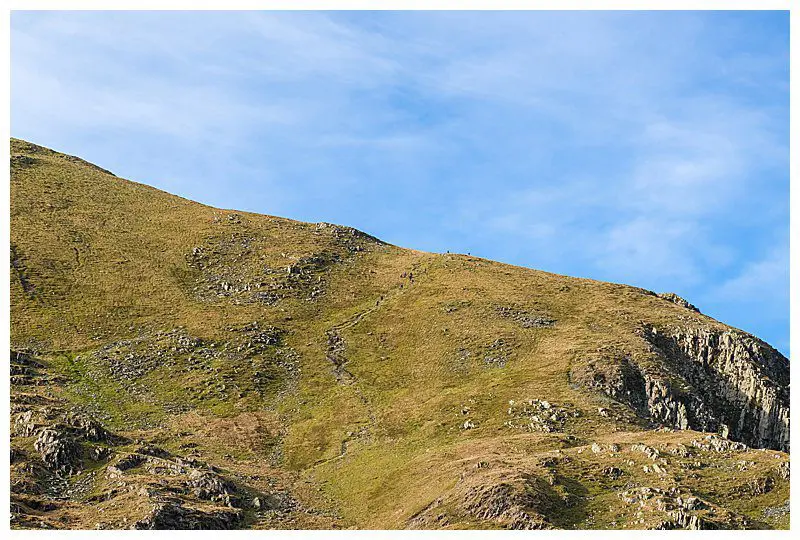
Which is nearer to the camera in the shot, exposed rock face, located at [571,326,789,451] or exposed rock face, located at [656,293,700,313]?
exposed rock face, located at [571,326,789,451]

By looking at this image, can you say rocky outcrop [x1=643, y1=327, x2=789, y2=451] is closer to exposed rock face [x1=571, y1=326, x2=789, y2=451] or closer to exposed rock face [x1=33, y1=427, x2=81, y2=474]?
exposed rock face [x1=571, y1=326, x2=789, y2=451]

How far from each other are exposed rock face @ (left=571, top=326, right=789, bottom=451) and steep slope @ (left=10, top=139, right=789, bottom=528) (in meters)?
0.28

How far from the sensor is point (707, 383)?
10662 centimetres

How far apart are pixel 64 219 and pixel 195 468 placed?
282 feet

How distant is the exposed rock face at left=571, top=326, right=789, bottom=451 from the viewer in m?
94.1

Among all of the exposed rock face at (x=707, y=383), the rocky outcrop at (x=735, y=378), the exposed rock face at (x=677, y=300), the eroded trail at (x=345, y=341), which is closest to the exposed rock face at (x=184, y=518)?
the eroded trail at (x=345, y=341)

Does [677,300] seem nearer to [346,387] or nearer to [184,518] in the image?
[346,387]

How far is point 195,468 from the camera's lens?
249ft

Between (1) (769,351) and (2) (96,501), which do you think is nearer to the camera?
(2) (96,501)

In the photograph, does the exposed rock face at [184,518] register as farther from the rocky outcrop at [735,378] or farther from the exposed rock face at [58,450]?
the rocky outcrop at [735,378]

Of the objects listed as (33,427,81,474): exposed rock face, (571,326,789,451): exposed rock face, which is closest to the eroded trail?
(33,427,81,474): exposed rock face

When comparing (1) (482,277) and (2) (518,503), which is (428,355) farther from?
(2) (518,503)

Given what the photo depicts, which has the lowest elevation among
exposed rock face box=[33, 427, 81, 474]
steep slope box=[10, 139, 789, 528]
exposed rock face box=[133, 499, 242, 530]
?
exposed rock face box=[133, 499, 242, 530]
